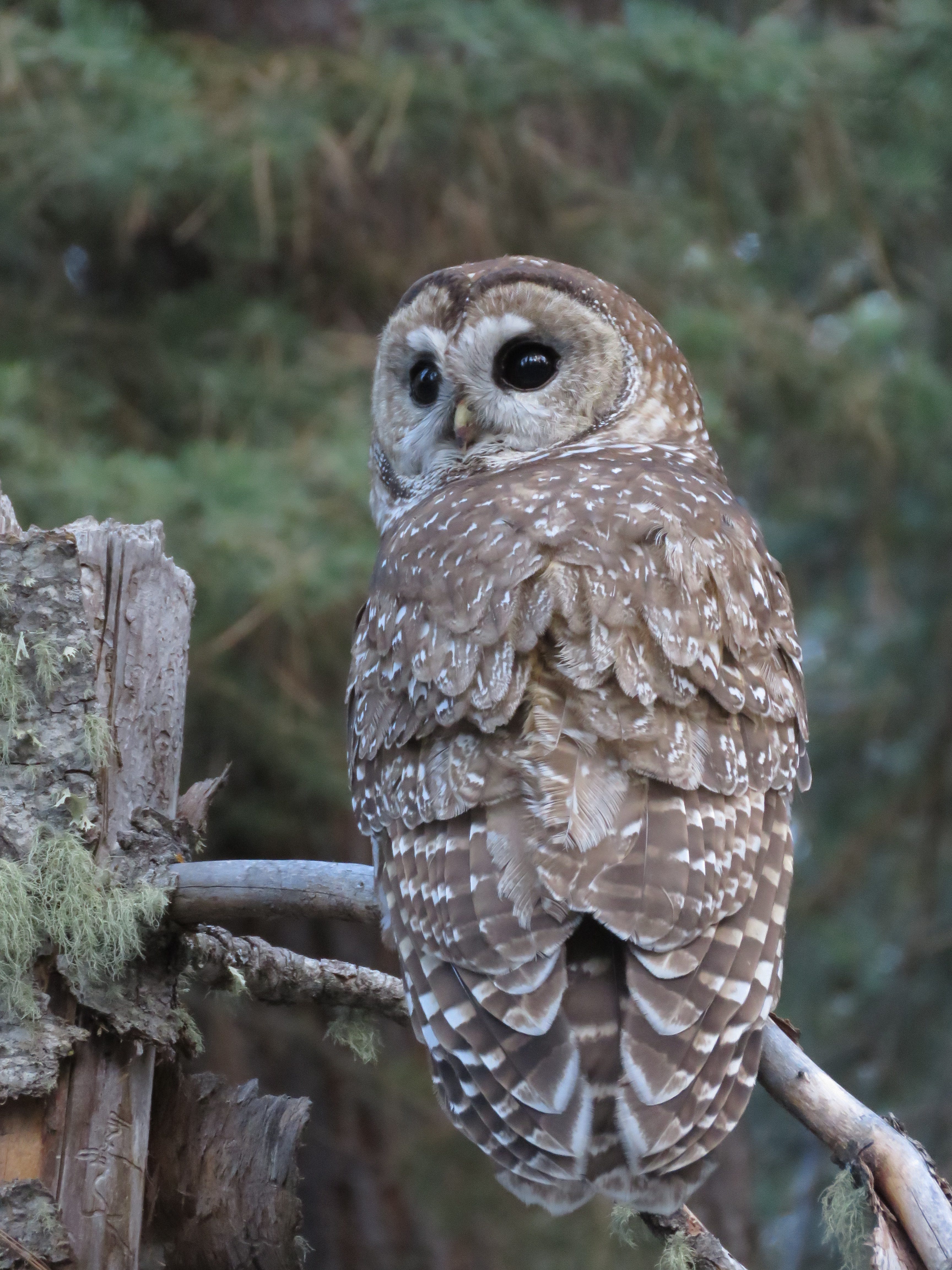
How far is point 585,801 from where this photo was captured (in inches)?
78.8

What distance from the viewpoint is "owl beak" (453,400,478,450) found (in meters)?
2.92

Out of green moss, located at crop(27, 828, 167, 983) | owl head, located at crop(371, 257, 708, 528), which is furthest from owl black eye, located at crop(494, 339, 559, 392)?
green moss, located at crop(27, 828, 167, 983)

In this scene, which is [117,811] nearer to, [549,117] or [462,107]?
[462,107]

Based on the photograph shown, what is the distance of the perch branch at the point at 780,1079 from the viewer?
171 centimetres

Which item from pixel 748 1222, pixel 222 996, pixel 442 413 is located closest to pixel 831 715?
pixel 748 1222

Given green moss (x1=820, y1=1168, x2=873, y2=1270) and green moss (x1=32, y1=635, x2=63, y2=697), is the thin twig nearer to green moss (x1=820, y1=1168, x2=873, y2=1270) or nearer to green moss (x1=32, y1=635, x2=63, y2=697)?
green moss (x1=32, y1=635, x2=63, y2=697)

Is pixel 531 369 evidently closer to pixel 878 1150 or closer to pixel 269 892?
pixel 269 892

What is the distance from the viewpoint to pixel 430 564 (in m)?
2.39

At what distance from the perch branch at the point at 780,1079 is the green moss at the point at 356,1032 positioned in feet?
1.10

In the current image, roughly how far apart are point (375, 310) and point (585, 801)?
9.66 ft

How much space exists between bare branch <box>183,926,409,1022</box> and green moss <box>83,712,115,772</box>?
0.30 metres

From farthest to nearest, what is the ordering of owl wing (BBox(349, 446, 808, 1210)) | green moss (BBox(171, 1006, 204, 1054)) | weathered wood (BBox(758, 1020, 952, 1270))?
1. green moss (BBox(171, 1006, 204, 1054))
2. owl wing (BBox(349, 446, 808, 1210))
3. weathered wood (BBox(758, 1020, 952, 1270))

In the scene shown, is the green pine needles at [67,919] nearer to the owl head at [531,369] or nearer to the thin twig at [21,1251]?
the thin twig at [21,1251]

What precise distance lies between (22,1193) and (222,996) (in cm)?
54
